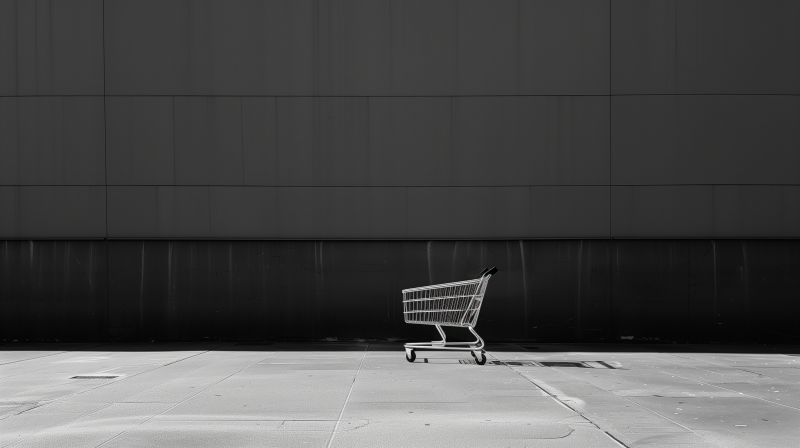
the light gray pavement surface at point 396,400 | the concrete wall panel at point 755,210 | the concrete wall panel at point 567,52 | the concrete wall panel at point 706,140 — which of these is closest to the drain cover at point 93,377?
the light gray pavement surface at point 396,400

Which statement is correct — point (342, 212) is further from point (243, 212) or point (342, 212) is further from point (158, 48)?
point (158, 48)

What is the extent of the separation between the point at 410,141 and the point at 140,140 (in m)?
4.59

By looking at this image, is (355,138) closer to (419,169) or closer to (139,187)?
(419,169)

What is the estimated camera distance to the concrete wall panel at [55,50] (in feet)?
39.4

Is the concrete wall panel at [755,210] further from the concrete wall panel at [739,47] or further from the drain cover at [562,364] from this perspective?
the drain cover at [562,364]

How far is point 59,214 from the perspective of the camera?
12.0m

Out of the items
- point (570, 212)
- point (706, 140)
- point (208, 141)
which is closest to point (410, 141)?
point (570, 212)

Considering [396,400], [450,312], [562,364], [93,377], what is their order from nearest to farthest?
1. [396,400]
2. [93,377]
3. [562,364]
4. [450,312]

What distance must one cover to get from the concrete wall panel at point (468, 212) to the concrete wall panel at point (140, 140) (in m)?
4.22

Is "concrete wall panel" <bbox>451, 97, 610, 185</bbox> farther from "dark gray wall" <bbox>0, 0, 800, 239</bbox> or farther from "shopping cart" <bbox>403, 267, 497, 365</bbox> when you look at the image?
"shopping cart" <bbox>403, 267, 497, 365</bbox>

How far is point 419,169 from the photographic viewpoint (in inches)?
470

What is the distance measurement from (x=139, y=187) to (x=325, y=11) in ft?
14.3

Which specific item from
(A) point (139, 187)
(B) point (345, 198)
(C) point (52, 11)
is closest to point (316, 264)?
(B) point (345, 198)

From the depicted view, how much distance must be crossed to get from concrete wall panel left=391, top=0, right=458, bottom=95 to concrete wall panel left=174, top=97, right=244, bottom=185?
9.35 ft
